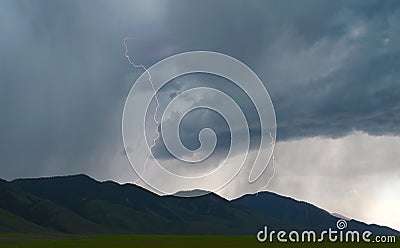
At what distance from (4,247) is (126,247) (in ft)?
81.8

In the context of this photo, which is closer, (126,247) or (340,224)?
(340,224)

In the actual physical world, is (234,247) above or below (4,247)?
above

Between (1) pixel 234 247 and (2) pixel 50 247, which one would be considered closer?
(2) pixel 50 247

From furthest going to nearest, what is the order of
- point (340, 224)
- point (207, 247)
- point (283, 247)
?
point (207, 247), point (283, 247), point (340, 224)

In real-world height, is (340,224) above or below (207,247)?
below

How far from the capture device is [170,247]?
117 m

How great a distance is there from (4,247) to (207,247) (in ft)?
140

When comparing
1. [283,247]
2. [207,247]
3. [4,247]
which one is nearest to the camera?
[283,247]

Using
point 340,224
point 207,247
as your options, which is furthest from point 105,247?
point 340,224

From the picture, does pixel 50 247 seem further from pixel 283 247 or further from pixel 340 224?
pixel 340 224

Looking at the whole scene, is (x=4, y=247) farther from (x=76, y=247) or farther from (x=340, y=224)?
(x=340, y=224)

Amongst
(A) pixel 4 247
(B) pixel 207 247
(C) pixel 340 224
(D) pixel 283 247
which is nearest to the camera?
(C) pixel 340 224

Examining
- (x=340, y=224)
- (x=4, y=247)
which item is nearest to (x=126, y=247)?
(x=4, y=247)

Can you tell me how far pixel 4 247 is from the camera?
383ft
